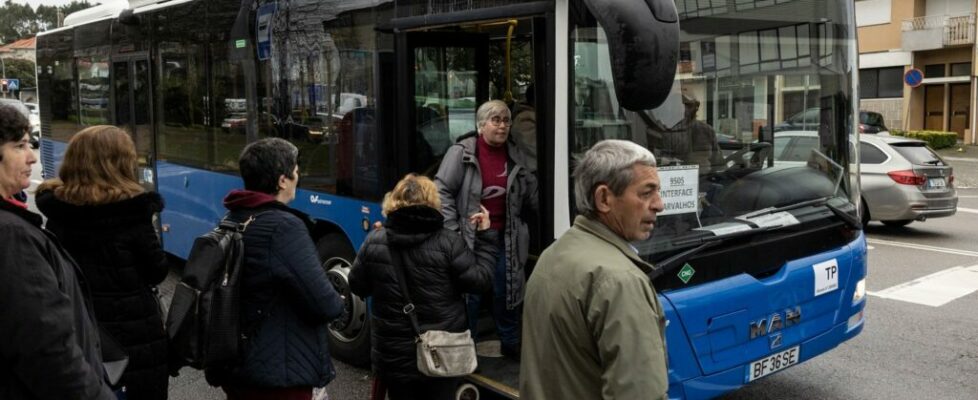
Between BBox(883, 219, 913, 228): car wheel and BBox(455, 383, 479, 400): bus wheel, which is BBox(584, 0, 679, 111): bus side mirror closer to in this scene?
BBox(455, 383, 479, 400): bus wheel

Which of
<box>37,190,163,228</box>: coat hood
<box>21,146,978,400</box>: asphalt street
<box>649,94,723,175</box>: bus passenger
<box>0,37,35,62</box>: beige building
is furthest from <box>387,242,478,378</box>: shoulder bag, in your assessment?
<box>0,37,35,62</box>: beige building

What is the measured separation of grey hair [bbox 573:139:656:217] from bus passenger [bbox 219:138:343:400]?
4.43ft

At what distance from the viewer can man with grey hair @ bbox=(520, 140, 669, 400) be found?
2.24 m

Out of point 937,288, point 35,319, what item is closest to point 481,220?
point 35,319

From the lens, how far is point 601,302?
2.27 m

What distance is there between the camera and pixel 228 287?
3.36 metres

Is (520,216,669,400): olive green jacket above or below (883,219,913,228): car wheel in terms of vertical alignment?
above

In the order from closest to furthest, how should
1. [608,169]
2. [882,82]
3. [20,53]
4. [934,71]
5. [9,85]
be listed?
[608,169] < [934,71] < [882,82] < [9,85] < [20,53]

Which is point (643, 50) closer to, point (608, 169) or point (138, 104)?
point (608, 169)

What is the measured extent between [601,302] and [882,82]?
129 ft

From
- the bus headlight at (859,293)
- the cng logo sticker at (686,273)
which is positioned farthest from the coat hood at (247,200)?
the bus headlight at (859,293)

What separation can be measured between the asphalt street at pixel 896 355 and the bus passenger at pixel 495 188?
1.34m

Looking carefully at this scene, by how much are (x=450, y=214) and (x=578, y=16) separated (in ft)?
4.76

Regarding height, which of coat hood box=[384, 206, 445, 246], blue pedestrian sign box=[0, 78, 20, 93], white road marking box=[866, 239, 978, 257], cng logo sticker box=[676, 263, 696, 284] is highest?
blue pedestrian sign box=[0, 78, 20, 93]
